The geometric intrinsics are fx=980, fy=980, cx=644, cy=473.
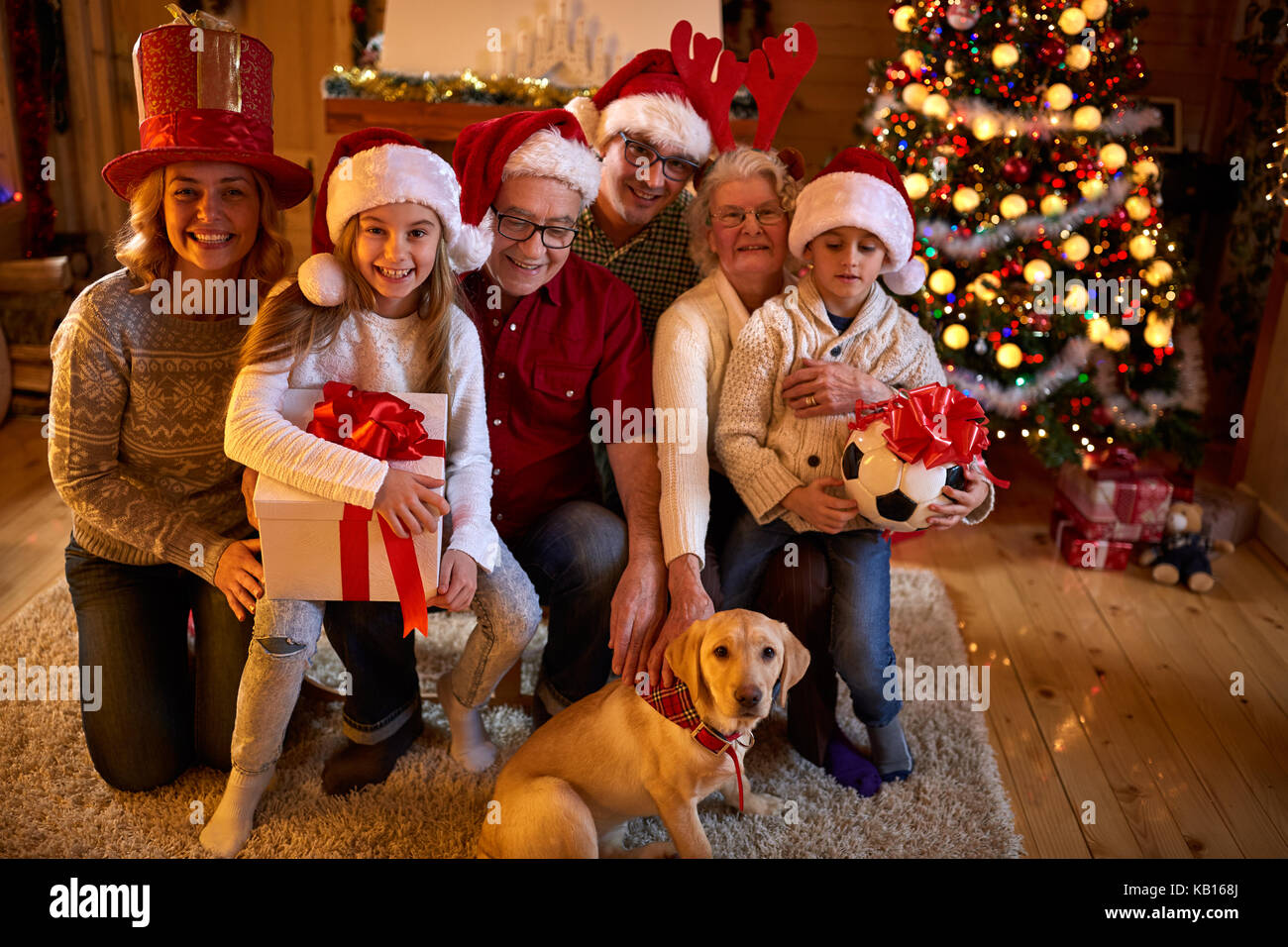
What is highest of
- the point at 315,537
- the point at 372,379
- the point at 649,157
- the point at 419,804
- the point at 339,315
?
the point at 649,157

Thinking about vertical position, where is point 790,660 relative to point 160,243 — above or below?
below

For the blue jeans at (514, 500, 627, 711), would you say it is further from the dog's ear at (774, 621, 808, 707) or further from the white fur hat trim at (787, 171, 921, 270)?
the white fur hat trim at (787, 171, 921, 270)

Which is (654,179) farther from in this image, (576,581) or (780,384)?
(576,581)

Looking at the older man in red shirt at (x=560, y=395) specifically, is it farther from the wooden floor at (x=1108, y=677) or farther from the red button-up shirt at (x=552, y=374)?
the wooden floor at (x=1108, y=677)

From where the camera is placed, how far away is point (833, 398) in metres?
1.83

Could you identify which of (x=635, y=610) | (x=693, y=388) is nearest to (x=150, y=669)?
(x=635, y=610)

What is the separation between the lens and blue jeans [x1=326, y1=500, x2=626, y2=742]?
184 centimetres

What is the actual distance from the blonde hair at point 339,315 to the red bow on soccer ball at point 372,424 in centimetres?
10

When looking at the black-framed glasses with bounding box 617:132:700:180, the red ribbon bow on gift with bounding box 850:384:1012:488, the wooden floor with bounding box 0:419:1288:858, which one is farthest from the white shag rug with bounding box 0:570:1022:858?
the black-framed glasses with bounding box 617:132:700:180

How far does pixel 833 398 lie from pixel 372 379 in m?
0.84

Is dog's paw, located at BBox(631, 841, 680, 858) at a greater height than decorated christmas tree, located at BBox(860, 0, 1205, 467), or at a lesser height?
lesser

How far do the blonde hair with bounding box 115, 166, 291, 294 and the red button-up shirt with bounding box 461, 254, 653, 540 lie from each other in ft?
1.15

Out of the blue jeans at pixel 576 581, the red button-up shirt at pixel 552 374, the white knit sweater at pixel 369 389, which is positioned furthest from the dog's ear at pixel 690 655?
the red button-up shirt at pixel 552 374
